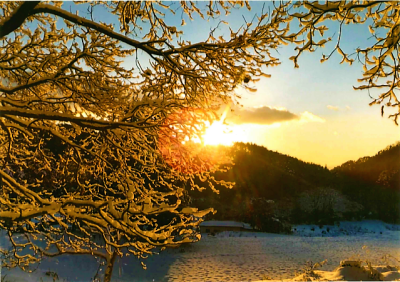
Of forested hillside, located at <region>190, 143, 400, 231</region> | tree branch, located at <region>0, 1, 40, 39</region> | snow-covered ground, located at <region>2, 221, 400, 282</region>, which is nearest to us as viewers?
tree branch, located at <region>0, 1, 40, 39</region>

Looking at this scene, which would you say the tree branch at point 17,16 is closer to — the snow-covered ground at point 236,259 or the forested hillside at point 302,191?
the snow-covered ground at point 236,259

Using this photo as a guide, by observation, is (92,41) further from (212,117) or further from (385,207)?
(385,207)

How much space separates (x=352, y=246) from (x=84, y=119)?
15.7m

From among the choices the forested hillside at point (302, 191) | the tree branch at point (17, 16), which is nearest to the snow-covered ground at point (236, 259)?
the forested hillside at point (302, 191)

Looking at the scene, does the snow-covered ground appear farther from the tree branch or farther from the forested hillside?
the tree branch

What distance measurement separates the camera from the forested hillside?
858 inches

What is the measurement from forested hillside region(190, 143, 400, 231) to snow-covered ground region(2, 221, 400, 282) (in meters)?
4.19

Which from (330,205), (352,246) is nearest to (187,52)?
(352,246)

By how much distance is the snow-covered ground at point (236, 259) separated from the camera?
9789 millimetres

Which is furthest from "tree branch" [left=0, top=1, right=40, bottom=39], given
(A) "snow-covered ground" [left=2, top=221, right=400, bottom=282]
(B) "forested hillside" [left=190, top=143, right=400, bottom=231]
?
(B) "forested hillside" [left=190, top=143, right=400, bottom=231]

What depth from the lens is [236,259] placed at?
38.9 ft

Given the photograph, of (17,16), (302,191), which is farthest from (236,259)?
(302,191)

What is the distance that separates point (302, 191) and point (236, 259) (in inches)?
623

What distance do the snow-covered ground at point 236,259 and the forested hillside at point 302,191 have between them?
419 centimetres
